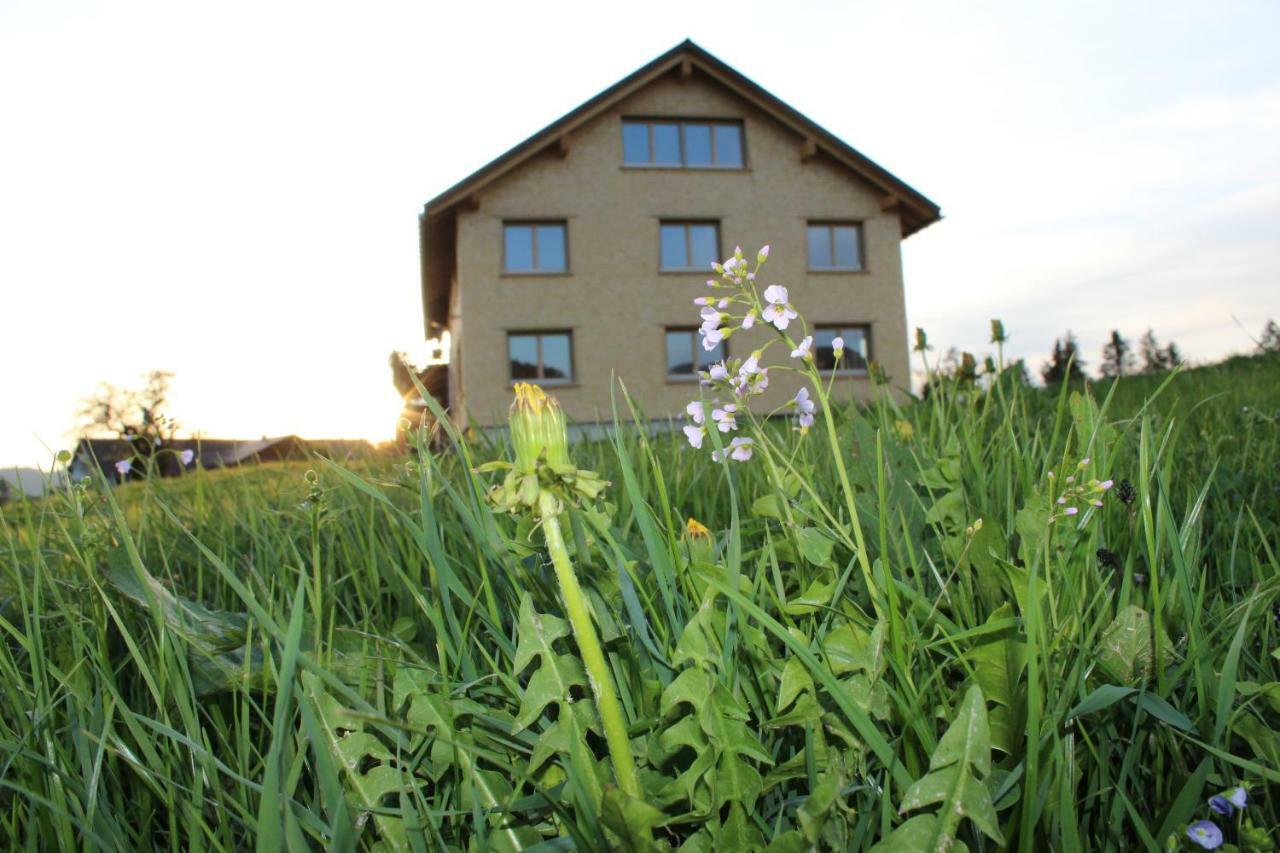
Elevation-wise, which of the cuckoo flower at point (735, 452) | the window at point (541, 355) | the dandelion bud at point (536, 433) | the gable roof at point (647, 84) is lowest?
the cuckoo flower at point (735, 452)

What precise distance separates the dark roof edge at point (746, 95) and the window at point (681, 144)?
144cm

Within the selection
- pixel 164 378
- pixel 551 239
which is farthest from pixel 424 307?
pixel 164 378

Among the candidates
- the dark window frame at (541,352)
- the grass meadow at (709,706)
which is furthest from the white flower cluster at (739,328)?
the dark window frame at (541,352)

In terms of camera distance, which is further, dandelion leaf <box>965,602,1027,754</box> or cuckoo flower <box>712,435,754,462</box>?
cuckoo flower <box>712,435,754,462</box>

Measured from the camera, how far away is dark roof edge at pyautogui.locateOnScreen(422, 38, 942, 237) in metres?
23.6

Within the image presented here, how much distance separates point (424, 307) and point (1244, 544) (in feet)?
108

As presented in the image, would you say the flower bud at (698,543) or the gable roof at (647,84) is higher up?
the gable roof at (647,84)

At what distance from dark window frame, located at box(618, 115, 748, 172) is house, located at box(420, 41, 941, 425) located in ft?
0.21

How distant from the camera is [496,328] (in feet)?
79.7

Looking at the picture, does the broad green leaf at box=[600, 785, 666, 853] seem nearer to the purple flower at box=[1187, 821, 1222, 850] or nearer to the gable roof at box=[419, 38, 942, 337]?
the purple flower at box=[1187, 821, 1222, 850]

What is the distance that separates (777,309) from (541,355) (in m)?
23.9

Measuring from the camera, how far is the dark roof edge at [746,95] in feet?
77.6

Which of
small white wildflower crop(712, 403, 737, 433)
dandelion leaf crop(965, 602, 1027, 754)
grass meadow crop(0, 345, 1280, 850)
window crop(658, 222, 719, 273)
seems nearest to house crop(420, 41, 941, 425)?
window crop(658, 222, 719, 273)

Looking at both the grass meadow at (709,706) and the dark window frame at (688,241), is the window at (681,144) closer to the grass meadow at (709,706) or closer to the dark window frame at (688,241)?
the dark window frame at (688,241)
